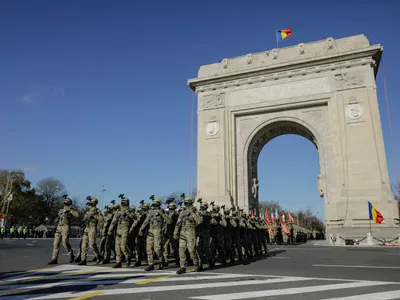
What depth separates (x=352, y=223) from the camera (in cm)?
2228

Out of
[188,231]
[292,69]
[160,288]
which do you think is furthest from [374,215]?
[160,288]

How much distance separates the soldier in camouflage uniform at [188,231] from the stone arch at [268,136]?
1931 cm

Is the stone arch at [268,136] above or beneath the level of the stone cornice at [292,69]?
beneath

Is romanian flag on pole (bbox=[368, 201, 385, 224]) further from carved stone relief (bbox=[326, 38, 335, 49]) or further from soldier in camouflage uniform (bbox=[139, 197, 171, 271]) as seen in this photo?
soldier in camouflage uniform (bbox=[139, 197, 171, 271])

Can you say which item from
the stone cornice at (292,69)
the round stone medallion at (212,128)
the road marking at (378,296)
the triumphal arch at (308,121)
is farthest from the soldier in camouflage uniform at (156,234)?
the stone cornice at (292,69)

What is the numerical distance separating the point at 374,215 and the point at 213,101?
16.1 meters

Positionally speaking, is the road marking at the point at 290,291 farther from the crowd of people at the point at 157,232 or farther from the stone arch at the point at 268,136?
the stone arch at the point at 268,136

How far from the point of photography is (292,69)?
27.0m

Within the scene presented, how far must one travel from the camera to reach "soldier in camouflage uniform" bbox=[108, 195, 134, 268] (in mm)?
9859

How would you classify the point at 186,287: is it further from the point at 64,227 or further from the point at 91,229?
the point at 64,227

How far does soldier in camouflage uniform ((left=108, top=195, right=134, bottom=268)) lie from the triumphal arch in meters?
16.6

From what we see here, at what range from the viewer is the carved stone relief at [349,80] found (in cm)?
2484

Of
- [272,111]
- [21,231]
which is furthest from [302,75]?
[21,231]

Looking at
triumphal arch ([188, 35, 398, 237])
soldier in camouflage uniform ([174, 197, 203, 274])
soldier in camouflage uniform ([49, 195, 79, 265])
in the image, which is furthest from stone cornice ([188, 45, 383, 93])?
soldier in camouflage uniform ([49, 195, 79, 265])
